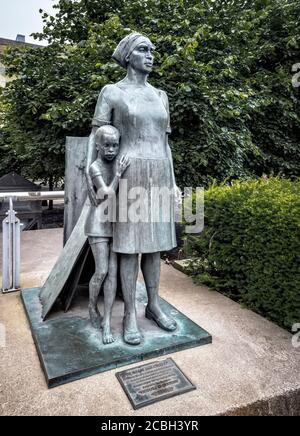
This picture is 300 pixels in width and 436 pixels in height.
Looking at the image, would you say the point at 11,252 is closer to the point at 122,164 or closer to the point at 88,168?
the point at 88,168

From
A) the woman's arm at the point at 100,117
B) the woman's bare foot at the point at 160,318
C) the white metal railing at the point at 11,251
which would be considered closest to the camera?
the woman's arm at the point at 100,117

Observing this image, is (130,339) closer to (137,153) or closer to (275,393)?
(275,393)

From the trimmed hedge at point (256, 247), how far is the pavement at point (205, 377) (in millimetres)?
250

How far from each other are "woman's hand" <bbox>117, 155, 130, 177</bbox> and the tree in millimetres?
4055

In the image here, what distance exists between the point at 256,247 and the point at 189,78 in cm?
427

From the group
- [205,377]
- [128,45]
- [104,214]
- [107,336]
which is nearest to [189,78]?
[128,45]

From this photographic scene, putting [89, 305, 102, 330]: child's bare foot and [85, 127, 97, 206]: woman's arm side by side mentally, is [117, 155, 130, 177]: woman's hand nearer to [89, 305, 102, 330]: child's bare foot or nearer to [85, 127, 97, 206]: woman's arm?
[85, 127, 97, 206]: woman's arm

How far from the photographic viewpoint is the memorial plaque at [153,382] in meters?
2.03

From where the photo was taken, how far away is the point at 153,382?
7.13ft

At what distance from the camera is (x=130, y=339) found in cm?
254

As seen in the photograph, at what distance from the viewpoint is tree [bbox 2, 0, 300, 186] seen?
249 inches

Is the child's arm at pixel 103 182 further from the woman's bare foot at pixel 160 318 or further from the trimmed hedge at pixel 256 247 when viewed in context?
the trimmed hedge at pixel 256 247

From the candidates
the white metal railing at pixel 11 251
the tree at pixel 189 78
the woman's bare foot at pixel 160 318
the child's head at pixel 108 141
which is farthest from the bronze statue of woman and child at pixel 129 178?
the tree at pixel 189 78

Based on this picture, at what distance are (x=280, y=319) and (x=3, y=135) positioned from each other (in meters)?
9.73
